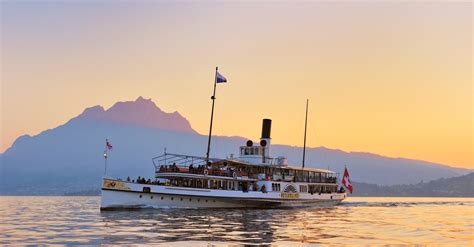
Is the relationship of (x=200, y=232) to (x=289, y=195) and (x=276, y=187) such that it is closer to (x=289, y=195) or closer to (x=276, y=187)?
(x=276, y=187)

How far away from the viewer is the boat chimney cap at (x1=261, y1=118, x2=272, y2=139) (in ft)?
246

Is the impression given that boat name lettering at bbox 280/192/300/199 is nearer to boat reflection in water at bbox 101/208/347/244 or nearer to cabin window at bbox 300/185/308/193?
cabin window at bbox 300/185/308/193

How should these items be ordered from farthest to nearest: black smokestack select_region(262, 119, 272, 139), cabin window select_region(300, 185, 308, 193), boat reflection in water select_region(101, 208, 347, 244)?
black smokestack select_region(262, 119, 272, 139)
cabin window select_region(300, 185, 308, 193)
boat reflection in water select_region(101, 208, 347, 244)

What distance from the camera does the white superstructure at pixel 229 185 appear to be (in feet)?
182

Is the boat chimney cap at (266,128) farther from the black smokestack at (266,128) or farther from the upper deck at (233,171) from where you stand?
the upper deck at (233,171)

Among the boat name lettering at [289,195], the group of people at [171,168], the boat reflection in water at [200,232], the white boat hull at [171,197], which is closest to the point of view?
the boat reflection in water at [200,232]

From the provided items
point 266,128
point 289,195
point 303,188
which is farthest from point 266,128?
point 289,195

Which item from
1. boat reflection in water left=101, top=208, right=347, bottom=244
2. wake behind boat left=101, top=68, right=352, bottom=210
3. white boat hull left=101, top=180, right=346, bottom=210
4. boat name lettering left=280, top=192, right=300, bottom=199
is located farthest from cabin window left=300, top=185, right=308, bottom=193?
boat reflection in water left=101, top=208, right=347, bottom=244

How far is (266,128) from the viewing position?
75500mm

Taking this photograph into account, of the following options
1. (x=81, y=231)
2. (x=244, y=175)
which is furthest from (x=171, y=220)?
(x=244, y=175)

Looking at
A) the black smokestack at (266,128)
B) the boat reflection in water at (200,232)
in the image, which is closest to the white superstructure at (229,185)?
the black smokestack at (266,128)

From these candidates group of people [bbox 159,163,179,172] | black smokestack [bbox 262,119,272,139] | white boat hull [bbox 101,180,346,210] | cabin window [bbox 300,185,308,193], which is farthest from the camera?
black smokestack [bbox 262,119,272,139]

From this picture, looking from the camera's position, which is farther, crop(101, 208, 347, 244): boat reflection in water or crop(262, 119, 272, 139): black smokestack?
crop(262, 119, 272, 139): black smokestack

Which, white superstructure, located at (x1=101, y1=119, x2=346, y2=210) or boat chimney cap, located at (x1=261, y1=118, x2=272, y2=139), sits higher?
boat chimney cap, located at (x1=261, y1=118, x2=272, y2=139)
